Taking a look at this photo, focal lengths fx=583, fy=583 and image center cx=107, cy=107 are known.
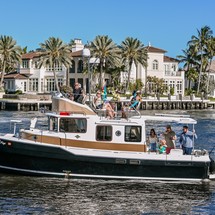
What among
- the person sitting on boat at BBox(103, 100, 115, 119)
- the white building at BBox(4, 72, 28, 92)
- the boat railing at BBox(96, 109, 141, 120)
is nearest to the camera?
the boat railing at BBox(96, 109, 141, 120)

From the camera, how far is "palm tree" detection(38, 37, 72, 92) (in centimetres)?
9981

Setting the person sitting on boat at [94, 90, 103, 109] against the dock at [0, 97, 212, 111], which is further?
the dock at [0, 97, 212, 111]

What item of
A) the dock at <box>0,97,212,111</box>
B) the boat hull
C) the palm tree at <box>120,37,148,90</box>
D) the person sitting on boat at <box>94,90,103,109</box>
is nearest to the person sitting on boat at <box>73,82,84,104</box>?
the person sitting on boat at <box>94,90,103,109</box>

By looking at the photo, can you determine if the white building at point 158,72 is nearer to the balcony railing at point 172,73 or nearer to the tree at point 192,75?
the balcony railing at point 172,73

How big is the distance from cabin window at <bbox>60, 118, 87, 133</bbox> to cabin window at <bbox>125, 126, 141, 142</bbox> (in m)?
1.79

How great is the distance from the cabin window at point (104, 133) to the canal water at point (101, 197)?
5.98 feet

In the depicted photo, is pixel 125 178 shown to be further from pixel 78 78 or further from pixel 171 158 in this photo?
pixel 78 78

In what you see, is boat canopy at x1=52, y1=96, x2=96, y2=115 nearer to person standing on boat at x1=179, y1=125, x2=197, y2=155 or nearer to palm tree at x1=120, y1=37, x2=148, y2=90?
person standing on boat at x1=179, y1=125, x2=197, y2=155

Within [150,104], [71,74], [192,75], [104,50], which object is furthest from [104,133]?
[192,75]

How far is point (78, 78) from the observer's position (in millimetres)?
107875

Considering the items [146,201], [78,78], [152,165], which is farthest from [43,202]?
[78,78]

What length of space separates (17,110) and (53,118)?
208 feet

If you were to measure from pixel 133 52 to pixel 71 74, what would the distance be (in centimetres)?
1296

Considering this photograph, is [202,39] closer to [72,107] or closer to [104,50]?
[104,50]
